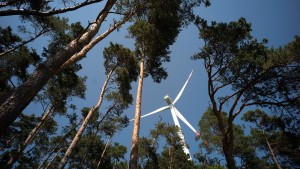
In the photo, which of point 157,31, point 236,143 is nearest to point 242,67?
point 157,31

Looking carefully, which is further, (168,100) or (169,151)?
(168,100)

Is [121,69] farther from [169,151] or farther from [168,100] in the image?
[168,100]

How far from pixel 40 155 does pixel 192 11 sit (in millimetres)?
24301

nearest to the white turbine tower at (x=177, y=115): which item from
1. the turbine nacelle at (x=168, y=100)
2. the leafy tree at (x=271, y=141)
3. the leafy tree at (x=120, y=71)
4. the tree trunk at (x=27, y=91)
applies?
the turbine nacelle at (x=168, y=100)

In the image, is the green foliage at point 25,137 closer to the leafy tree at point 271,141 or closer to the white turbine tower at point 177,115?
the white turbine tower at point 177,115

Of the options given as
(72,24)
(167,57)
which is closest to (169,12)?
(167,57)

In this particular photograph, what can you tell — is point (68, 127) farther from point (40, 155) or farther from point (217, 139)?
point (217, 139)

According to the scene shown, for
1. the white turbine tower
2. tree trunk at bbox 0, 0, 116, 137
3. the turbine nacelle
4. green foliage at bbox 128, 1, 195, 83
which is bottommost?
tree trunk at bbox 0, 0, 116, 137

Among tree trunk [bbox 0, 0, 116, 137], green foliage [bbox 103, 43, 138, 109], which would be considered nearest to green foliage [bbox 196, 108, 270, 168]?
green foliage [bbox 103, 43, 138, 109]

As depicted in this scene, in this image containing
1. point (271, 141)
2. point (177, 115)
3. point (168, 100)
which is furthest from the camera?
point (168, 100)

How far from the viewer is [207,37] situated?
11102 mm

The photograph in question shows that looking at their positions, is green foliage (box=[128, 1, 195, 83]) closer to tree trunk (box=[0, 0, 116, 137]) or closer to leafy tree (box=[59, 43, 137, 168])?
leafy tree (box=[59, 43, 137, 168])

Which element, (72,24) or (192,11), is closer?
(192,11)

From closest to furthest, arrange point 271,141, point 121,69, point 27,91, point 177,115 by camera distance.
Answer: point 27,91 → point 121,69 → point 271,141 → point 177,115
